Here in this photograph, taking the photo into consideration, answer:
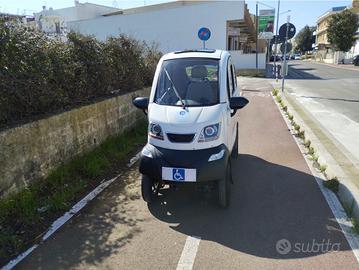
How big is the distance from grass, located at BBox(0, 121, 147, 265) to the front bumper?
1.34 m

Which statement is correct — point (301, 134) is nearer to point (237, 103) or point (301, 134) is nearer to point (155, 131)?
point (237, 103)

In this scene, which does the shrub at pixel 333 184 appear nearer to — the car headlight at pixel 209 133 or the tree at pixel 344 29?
the car headlight at pixel 209 133

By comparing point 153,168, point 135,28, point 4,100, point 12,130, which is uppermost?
point 135,28

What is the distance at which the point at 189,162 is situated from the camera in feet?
12.9

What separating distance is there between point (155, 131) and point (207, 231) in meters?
1.43

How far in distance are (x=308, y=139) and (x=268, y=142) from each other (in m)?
0.87

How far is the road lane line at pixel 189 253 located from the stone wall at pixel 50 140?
2.47 meters

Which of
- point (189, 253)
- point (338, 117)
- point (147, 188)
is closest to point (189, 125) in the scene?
point (147, 188)

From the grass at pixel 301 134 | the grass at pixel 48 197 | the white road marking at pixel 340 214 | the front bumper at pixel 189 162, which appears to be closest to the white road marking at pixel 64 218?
the grass at pixel 48 197

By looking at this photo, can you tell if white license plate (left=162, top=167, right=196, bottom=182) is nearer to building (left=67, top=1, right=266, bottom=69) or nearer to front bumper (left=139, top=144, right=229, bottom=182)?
front bumper (left=139, top=144, right=229, bottom=182)

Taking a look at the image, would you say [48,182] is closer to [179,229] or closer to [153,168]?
[153,168]

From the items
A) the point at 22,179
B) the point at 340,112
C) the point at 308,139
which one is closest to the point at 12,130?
the point at 22,179

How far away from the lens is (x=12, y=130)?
4270 mm

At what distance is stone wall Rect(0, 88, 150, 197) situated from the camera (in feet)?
13.9
